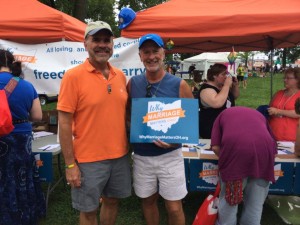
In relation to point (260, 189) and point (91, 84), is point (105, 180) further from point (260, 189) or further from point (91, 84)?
point (260, 189)

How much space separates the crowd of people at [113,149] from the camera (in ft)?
7.38

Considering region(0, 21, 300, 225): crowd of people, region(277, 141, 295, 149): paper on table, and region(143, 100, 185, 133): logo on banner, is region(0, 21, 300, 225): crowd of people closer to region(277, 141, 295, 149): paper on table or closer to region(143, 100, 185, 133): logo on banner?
region(143, 100, 185, 133): logo on banner

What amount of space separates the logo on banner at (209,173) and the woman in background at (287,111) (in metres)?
1.14

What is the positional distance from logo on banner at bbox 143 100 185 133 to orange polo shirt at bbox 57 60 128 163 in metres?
0.20

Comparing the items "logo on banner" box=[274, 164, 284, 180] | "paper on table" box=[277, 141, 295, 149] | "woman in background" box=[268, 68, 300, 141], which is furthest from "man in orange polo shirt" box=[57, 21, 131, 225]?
"woman in background" box=[268, 68, 300, 141]

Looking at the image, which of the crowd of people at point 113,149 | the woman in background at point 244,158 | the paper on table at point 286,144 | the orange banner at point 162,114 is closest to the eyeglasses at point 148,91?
the crowd of people at point 113,149

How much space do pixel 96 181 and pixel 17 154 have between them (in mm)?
1071

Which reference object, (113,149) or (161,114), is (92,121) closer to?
(113,149)

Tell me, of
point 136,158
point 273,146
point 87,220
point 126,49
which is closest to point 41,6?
point 126,49

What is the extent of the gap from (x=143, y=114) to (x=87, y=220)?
914 mm

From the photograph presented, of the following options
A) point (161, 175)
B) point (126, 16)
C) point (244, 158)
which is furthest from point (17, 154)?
point (244, 158)

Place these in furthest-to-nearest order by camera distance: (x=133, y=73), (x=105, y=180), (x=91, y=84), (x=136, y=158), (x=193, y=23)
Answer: (x=133, y=73) < (x=193, y=23) < (x=136, y=158) < (x=105, y=180) < (x=91, y=84)

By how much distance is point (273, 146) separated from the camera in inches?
105

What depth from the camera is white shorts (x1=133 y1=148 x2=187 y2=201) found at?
2.48m
